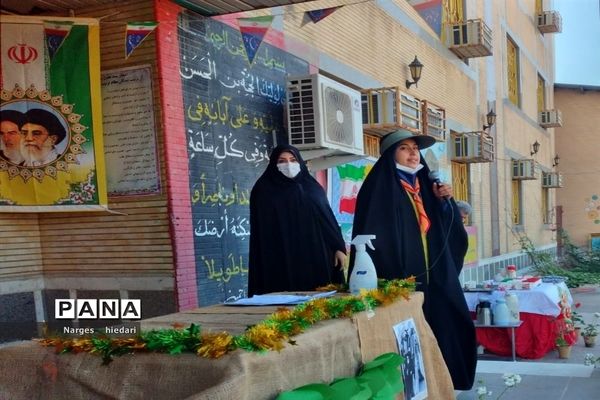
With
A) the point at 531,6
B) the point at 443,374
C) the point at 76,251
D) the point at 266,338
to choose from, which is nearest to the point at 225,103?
the point at 76,251

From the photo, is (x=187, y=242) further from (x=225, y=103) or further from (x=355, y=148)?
(x=355, y=148)

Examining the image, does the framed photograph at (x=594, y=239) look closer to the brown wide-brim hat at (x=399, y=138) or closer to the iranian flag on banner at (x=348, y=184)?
the iranian flag on banner at (x=348, y=184)

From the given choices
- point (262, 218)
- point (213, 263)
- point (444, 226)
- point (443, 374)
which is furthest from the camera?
point (213, 263)

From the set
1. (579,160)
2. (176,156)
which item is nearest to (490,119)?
(176,156)

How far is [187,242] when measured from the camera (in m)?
6.11

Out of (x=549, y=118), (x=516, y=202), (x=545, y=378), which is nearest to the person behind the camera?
(x=545, y=378)

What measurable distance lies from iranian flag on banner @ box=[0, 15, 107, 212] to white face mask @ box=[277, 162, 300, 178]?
1994mm

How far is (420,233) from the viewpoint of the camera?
160 inches

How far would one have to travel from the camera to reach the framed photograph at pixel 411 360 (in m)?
2.90

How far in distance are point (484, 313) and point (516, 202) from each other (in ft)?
47.7

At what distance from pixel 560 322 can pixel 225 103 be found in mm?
4309

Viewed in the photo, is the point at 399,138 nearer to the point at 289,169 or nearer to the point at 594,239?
the point at 289,169

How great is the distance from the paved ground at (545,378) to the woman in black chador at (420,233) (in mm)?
595

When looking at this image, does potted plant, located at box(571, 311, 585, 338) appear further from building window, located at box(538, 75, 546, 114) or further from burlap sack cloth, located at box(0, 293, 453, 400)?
building window, located at box(538, 75, 546, 114)
